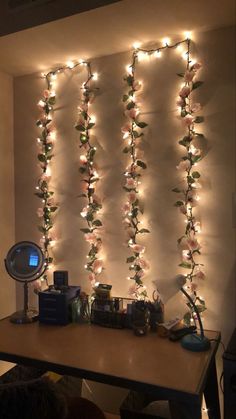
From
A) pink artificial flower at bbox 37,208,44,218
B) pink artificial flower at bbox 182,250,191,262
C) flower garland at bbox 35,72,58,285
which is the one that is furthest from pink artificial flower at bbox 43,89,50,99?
pink artificial flower at bbox 182,250,191,262

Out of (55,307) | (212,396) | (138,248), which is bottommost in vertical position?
(212,396)

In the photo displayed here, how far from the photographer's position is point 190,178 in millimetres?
1925

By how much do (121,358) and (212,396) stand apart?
0.56 meters

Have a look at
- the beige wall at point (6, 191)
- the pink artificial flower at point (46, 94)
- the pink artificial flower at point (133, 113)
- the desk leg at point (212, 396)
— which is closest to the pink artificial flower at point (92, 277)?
the beige wall at point (6, 191)

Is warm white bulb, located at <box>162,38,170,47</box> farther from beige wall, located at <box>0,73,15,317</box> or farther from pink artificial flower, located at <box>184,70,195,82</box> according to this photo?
beige wall, located at <box>0,73,15,317</box>

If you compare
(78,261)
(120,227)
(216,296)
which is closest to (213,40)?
(120,227)

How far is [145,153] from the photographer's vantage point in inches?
82.4

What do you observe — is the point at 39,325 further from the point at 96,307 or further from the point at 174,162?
the point at 174,162

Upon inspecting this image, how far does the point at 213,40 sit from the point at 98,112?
0.83m

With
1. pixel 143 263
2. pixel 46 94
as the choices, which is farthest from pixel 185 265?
pixel 46 94

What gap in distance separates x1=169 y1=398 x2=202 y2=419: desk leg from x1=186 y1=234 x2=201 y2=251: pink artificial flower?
83cm

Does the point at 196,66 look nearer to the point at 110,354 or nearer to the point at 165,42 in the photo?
the point at 165,42

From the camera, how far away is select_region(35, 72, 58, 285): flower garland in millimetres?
2369

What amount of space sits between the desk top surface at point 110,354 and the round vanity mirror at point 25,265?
5.1 inches
